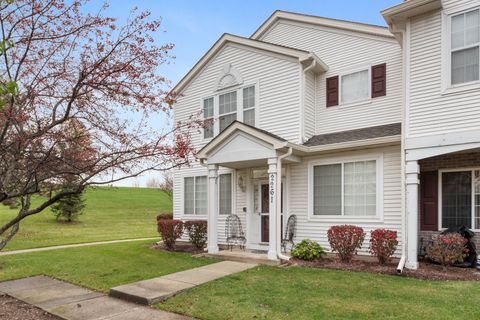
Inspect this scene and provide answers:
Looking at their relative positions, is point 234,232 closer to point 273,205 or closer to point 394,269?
point 273,205

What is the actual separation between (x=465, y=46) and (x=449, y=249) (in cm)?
432

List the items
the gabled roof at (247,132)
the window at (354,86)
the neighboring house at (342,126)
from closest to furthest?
the neighboring house at (342,126) < the gabled roof at (247,132) < the window at (354,86)

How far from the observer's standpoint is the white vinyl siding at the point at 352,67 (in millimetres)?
9797

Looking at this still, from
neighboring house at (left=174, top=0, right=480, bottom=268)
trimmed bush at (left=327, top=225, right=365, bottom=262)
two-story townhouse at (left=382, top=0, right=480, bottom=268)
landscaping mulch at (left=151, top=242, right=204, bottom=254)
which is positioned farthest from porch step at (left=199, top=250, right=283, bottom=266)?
two-story townhouse at (left=382, top=0, right=480, bottom=268)

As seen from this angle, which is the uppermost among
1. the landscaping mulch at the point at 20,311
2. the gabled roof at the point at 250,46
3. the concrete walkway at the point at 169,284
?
the gabled roof at the point at 250,46

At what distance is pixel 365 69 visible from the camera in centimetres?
1034

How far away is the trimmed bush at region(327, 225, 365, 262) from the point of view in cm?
849

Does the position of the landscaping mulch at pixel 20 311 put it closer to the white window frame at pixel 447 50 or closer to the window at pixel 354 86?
the white window frame at pixel 447 50

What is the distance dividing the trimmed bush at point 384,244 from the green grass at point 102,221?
29.7 feet

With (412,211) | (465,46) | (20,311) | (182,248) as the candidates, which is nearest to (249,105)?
(182,248)

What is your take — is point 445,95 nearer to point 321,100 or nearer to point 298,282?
point 321,100

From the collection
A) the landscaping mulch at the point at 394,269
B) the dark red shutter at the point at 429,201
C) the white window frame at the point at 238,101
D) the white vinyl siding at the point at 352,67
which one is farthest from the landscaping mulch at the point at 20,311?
the dark red shutter at the point at 429,201

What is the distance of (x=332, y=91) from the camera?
10.8 m

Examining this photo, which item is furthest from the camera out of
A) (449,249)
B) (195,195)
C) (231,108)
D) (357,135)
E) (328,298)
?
(195,195)
